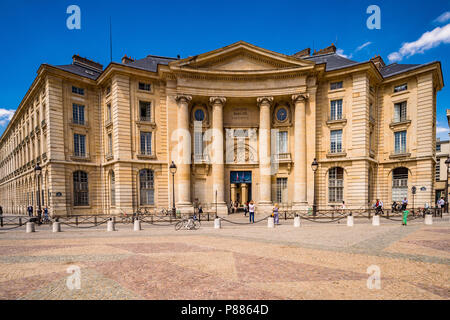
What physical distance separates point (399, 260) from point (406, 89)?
29478mm

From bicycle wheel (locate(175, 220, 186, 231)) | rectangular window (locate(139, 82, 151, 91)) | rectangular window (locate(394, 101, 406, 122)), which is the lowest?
bicycle wheel (locate(175, 220, 186, 231))

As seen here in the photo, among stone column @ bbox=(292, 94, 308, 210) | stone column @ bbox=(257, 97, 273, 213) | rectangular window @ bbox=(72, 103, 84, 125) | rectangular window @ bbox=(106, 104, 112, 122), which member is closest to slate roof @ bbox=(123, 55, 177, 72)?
rectangular window @ bbox=(106, 104, 112, 122)

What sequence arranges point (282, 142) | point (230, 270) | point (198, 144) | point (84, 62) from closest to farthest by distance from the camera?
1. point (230, 270)
2. point (198, 144)
3. point (282, 142)
4. point (84, 62)

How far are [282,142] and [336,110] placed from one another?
743 centimetres

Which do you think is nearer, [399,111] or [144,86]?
[144,86]

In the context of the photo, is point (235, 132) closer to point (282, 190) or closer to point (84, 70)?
point (282, 190)

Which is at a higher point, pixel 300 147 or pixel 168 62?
pixel 168 62

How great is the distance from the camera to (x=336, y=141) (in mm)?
29438

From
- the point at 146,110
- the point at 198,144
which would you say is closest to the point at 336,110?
the point at 198,144

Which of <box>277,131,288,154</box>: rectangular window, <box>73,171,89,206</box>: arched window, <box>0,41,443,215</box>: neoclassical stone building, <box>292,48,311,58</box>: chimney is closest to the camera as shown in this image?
<box>0,41,443,215</box>: neoclassical stone building

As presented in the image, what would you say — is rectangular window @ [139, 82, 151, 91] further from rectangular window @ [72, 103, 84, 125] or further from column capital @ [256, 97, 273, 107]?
column capital @ [256, 97, 273, 107]

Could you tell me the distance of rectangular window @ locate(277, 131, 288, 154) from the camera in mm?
30513

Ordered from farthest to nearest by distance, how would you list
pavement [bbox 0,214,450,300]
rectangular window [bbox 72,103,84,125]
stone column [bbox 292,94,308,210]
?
1. rectangular window [bbox 72,103,84,125]
2. stone column [bbox 292,94,308,210]
3. pavement [bbox 0,214,450,300]

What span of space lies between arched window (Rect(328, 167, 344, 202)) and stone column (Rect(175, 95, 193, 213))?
55.8 ft
